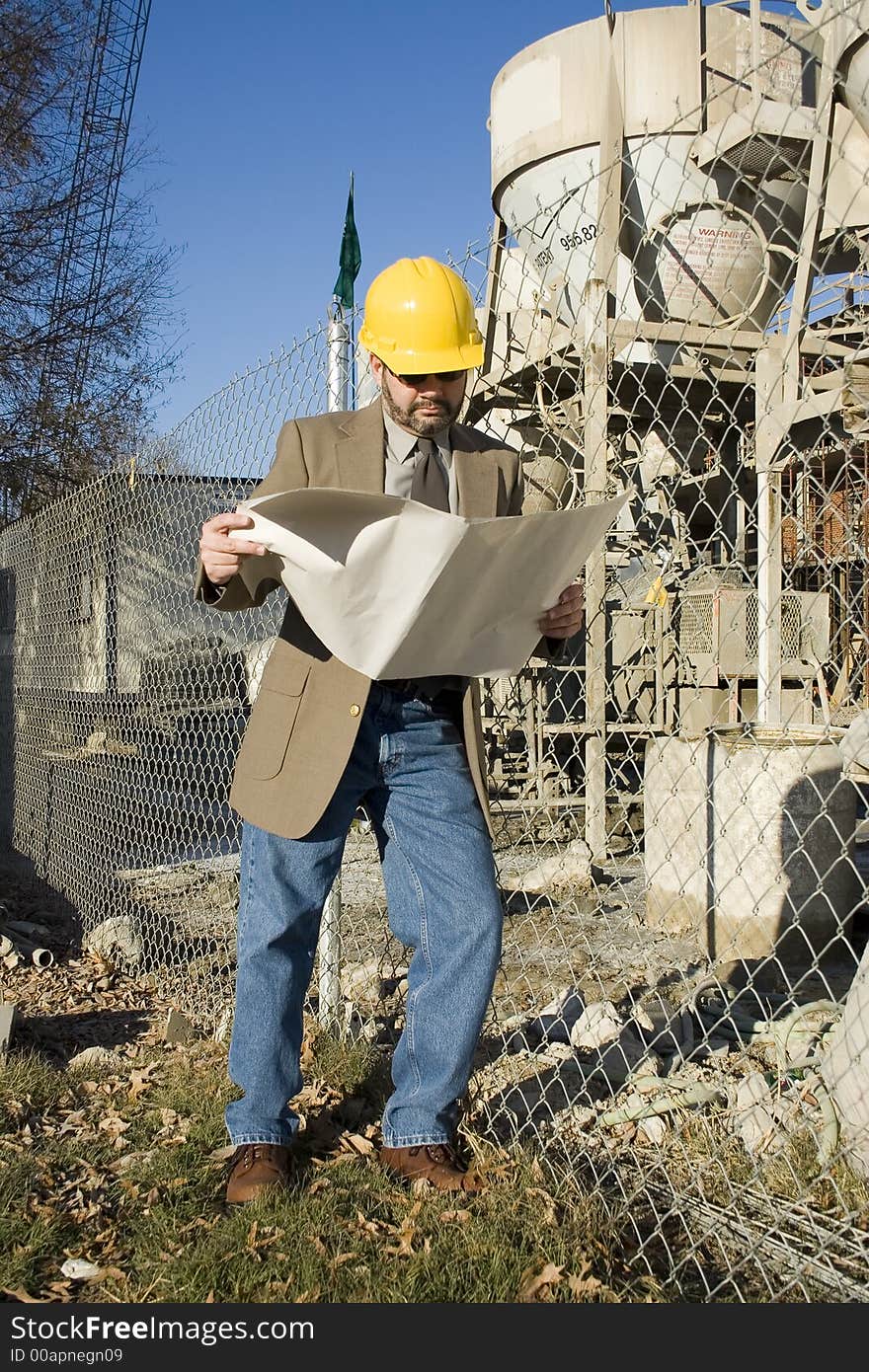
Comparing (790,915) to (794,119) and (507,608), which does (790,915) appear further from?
(794,119)

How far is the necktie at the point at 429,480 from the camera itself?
8.91 feet

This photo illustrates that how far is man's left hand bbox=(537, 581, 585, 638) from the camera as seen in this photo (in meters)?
2.63

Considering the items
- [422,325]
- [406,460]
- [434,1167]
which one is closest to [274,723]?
[406,460]

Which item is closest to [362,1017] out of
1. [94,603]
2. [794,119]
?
[94,603]

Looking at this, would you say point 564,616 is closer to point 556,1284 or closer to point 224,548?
point 224,548

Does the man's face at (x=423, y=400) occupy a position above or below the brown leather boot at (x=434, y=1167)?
above

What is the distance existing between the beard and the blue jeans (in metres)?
A: 0.64

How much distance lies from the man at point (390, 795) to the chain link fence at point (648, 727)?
493mm

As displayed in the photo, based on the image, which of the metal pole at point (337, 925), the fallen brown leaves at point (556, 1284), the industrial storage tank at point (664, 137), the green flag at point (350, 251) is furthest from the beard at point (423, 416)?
the green flag at point (350, 251)

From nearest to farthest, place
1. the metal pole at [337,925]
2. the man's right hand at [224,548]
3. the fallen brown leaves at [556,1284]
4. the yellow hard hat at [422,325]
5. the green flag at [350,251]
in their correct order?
the fallen brown leaves at [556,1284] → the man's right hand at [224,548] → the yellow hard hat at [422,325] → the metal pole at [337,925] → the green flag at [350,251]

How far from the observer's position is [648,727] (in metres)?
8.66

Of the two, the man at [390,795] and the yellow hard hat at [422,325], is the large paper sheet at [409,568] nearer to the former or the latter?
the man at [390,795]

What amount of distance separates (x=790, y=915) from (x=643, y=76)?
28.0 ft

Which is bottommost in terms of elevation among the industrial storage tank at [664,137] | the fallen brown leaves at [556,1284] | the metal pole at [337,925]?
the fallen brown leaves at [556,1284]
